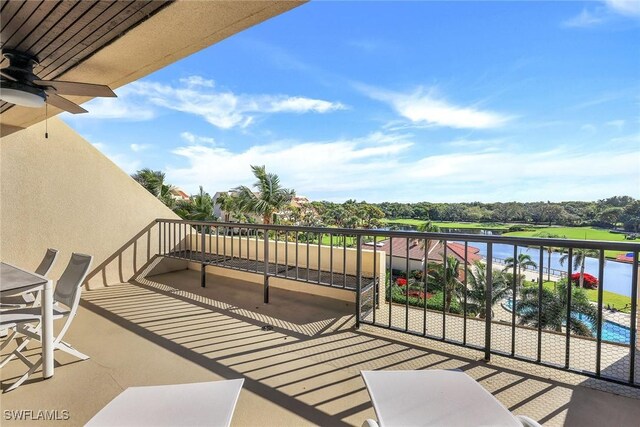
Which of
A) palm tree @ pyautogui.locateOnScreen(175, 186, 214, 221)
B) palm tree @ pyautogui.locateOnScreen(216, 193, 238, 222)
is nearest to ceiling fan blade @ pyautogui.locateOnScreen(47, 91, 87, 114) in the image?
palm tree @ pyautogui.locateOnScreen(216, 193, 238, 222)

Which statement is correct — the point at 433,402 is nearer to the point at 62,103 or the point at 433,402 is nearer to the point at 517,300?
the point at 517,300

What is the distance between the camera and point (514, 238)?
86.1 inches

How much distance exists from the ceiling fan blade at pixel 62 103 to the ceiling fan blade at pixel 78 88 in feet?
0.54

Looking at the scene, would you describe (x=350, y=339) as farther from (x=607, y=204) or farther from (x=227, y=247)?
(x=607, y=204)

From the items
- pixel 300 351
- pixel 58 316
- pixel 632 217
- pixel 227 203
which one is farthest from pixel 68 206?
pixel 227 203

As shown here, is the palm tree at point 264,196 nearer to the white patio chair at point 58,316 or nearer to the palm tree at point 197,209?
the palm tree at point 197,209

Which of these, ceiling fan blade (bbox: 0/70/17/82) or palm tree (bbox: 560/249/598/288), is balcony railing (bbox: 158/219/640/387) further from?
ceiling fan blade (bbox: 0/70/17/82)

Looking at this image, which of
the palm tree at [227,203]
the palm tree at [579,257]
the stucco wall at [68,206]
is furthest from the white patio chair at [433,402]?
the palm tree at [227,203]

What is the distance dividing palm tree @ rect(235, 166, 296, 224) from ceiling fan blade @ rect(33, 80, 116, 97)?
1688 centimetres

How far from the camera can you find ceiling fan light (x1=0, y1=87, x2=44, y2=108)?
205cm

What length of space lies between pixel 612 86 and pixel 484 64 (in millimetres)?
7280

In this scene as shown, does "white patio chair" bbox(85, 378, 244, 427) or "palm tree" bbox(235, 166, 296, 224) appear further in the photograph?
"palm tree" bbox(235, 166, 296, 224)

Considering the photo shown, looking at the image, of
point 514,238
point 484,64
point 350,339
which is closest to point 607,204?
point 514,238

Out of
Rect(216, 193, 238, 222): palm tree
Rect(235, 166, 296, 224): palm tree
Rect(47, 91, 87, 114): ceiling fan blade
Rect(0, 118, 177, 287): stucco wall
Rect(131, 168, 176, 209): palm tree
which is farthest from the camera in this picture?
Rect(131, 168, 176, 209): palm tree
